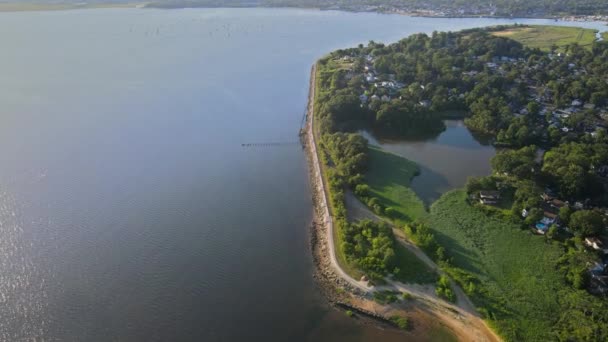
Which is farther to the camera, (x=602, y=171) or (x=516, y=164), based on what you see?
(x=602, y=171)

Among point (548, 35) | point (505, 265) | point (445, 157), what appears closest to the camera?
point (505, 265)

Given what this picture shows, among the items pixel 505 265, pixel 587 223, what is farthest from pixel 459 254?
pixel 587 223

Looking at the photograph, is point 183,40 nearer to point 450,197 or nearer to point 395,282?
point 450,197

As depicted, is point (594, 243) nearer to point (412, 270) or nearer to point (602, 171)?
point (412, 270)

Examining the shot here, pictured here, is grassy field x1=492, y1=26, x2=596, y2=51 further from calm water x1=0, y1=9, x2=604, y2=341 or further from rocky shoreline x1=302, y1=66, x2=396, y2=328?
rocky shoreline x1=302, y1=66, x2=396, y2=328

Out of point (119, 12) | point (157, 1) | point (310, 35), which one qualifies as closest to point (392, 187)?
point (310, 35)

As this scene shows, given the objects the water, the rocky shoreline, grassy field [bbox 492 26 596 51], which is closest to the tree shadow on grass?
the water
